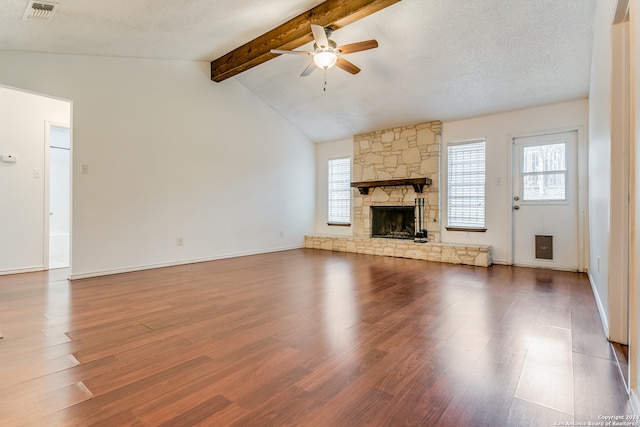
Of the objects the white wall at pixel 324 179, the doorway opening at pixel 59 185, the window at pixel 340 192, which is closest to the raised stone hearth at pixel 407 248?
the white wall at pixel 324 179

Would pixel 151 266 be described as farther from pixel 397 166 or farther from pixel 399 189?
pixel 397 166

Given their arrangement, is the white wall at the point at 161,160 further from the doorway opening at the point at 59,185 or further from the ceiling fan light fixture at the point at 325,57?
the doorway opening at the point at 59,185

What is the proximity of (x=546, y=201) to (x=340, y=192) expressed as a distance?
3.87 m

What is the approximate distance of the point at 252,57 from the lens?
4.43 metres

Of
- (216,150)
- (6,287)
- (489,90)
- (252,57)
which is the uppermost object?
(252,57)

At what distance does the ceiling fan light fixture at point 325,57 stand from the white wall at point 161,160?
8.35ft

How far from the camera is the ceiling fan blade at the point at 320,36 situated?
10.8ft

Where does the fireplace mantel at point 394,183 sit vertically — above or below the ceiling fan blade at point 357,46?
below

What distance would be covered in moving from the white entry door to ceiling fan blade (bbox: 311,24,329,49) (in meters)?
3.55

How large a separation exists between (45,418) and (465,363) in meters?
2.03

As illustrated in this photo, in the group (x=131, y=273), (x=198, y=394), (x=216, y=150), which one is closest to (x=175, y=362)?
(x=198, y=394)

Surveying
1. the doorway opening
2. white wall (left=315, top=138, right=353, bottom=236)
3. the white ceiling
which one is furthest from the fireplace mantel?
the doorway opening

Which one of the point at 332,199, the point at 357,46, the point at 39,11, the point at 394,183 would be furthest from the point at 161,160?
the point at 394,183

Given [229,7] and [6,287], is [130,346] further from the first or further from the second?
[229,7]
